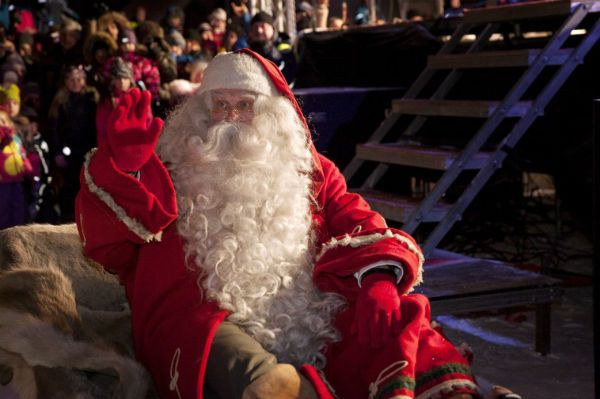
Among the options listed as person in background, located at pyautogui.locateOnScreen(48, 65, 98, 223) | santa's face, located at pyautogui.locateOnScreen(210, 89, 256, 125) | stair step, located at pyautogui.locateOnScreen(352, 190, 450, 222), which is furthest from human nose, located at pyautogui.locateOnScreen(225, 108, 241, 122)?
person in background, located at pyautogui.locateOnScreen(48, 65, 98, 223)

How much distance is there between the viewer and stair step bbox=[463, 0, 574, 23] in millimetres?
5715

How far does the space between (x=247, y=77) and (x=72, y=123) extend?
15.7 ft

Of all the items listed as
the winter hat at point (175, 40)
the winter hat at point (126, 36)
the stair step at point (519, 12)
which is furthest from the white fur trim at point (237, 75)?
the winter hat at point (175, 40)

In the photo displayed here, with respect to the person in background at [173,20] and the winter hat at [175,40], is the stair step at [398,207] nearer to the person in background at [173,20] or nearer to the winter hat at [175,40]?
the winter hat at [175,40]

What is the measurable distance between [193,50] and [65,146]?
234 cm

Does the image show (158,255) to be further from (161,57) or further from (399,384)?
(161,57)

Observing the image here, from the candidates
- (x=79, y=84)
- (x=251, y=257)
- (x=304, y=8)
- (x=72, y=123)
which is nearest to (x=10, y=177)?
(x=72, y=123)

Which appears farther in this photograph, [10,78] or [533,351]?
[10,78]

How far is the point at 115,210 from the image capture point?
286 centimetres

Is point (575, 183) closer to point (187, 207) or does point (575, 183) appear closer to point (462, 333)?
point (462, 333)

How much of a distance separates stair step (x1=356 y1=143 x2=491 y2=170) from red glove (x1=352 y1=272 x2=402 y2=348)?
2960 millimetres

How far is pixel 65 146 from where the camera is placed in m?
7.74

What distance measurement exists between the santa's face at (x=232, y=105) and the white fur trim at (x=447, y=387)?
119 centimetres

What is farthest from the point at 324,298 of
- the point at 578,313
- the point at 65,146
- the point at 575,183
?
the point at 65,146
